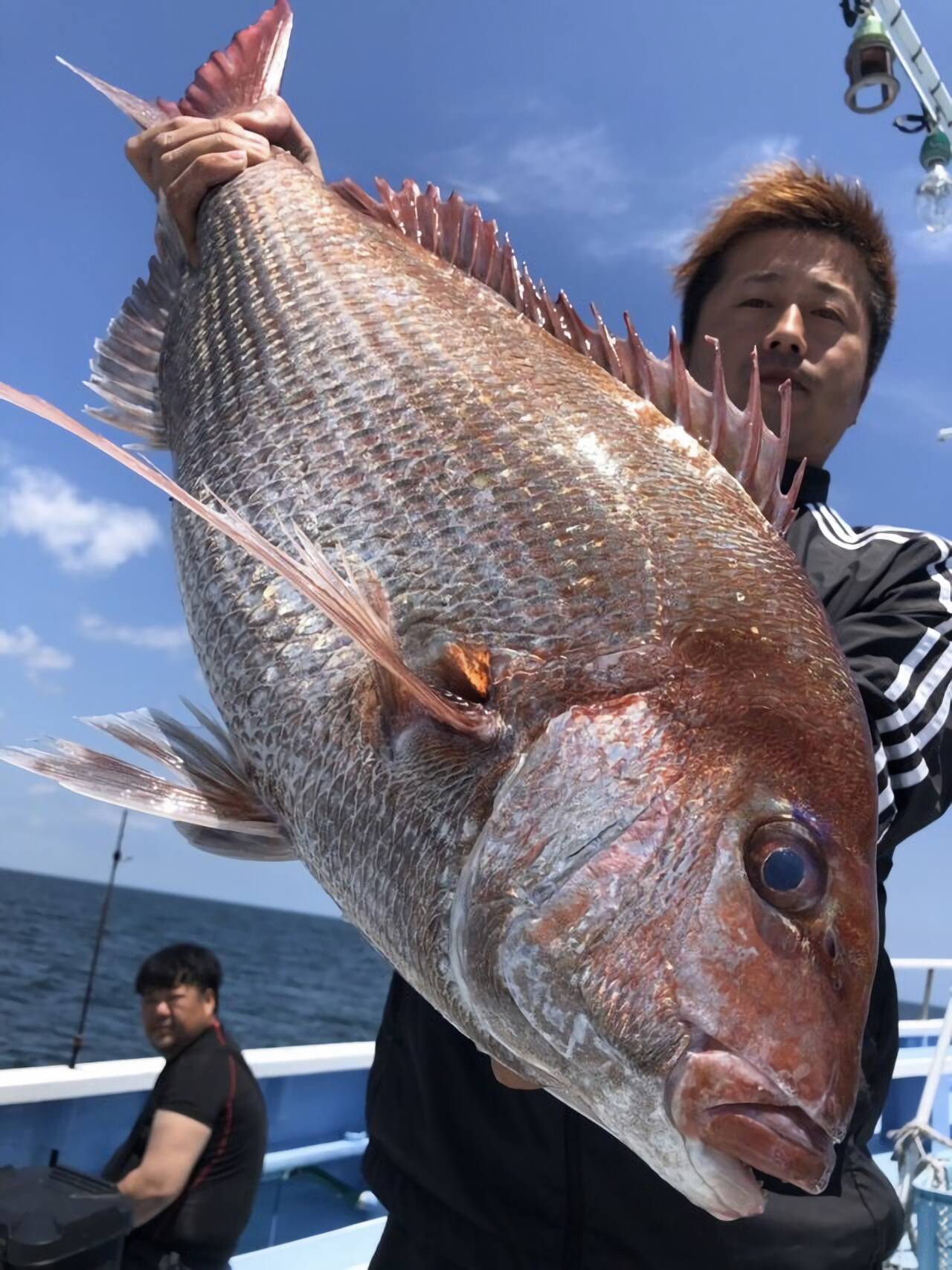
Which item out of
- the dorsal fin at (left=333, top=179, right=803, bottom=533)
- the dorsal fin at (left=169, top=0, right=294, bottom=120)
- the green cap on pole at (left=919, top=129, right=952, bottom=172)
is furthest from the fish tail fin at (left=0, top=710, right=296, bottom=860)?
the green cap on pole at (left=919, top=129, right=952, bottom=172)

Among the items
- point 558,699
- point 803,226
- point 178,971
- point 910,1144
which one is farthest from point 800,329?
point 178,971

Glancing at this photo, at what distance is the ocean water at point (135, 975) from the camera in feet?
108

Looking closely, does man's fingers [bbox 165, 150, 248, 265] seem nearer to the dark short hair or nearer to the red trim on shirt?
the red trim on shirt

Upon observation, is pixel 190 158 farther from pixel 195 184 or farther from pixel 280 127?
pixel 280 127

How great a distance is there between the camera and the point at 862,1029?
1090 mm

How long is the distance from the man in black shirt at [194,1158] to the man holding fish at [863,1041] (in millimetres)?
3014

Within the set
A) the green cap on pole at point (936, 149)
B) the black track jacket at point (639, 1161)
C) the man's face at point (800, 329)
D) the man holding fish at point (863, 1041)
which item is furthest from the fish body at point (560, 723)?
the green cap on pole at point (936, 149)

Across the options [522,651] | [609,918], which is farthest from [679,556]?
[609,918]

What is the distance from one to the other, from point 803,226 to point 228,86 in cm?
146

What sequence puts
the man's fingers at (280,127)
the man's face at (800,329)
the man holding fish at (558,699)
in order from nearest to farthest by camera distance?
the man holding fish at (558,699) < the man's face at (800,329) < the man's fingers at (280,127)

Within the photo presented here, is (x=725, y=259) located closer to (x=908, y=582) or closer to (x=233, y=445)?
(x=908, y=582)

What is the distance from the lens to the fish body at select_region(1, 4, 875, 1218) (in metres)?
1.07

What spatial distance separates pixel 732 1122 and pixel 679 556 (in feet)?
2.32

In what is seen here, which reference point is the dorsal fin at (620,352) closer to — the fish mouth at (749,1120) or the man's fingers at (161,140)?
the man's fingers at (161,140)
